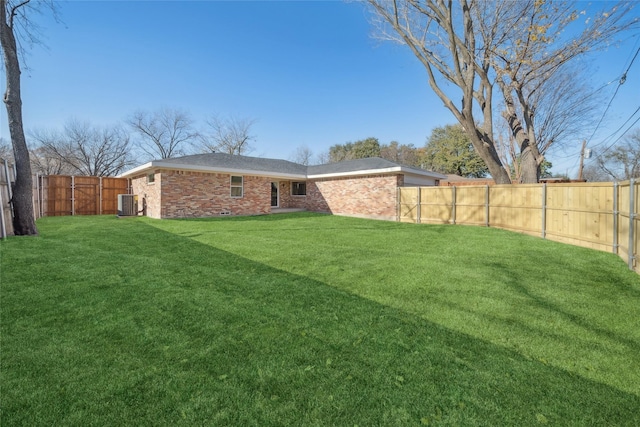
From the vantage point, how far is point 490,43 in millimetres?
10719

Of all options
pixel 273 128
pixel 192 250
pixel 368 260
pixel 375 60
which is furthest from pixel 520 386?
pixel 273 128

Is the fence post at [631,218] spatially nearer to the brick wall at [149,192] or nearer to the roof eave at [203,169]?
the roof eave at [203,169]

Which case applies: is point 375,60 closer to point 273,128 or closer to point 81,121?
point 273,128

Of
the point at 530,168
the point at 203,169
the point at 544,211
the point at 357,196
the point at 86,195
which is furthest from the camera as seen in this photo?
the point at 86,195

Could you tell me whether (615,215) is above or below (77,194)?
below

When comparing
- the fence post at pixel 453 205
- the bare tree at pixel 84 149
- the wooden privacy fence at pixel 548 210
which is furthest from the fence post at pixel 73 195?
the fence post at pixel 453 205

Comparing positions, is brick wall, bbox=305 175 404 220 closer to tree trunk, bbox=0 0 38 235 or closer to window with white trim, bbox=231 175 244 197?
window with white trim, bbox=231 175 244 197

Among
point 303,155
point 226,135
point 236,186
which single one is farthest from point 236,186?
point 303,155

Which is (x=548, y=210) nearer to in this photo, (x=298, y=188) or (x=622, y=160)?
(x=298, y=188)

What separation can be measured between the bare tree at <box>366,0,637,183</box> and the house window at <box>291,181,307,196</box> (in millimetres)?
9192

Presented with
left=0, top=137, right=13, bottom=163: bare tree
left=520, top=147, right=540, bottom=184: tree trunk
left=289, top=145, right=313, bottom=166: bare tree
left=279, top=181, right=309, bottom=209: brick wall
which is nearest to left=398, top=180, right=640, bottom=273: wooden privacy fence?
left=520, top=147, right=540, bottom=184: tree trunk

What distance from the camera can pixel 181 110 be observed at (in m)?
30.6

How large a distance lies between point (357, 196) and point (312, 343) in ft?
41.4

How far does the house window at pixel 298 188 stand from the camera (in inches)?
709
